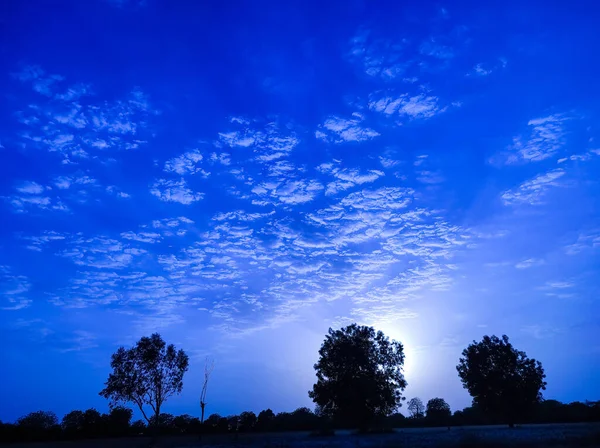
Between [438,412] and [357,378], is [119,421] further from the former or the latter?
[438,412]

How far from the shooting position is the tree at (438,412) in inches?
4968

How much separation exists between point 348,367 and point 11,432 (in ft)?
201

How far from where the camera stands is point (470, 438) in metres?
26.1

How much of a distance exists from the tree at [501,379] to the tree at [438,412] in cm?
4859

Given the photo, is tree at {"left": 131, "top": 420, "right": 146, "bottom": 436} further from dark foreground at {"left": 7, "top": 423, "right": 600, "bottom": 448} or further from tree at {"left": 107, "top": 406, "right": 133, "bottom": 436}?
dark foreground at {"left": 7, "top": 423, "right": 600, "bottom": 448}

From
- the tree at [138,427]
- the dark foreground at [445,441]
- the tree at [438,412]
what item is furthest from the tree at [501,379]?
the tree at [138,427]

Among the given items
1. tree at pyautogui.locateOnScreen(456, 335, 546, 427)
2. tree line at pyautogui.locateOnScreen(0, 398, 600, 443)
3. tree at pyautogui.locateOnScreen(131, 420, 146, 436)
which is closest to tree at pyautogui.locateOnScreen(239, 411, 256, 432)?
tree line at pyautogui.locateOnScreen(0, 398, 600, 443)

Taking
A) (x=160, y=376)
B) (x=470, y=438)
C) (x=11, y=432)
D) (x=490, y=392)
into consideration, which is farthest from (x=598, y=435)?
(x=11, y=432)

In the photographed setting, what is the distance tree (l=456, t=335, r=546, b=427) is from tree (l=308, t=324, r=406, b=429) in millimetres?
18001

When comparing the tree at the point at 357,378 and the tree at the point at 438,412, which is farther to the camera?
the tree at the point at 438,412

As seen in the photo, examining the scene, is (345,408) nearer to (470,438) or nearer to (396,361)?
(396,361)

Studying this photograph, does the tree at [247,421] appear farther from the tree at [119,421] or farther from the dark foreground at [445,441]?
the dark foreground at [445,441]

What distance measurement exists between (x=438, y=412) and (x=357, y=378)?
96101 millimetres

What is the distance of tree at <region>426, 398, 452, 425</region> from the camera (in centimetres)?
12619
